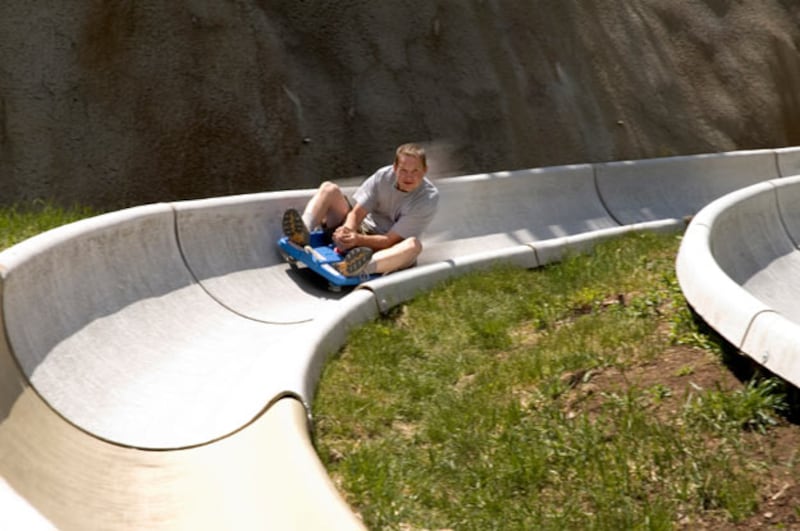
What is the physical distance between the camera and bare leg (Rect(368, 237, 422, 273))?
8055 mm

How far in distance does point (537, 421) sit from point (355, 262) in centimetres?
320

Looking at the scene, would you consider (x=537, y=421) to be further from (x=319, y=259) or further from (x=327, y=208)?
(x=327, y=208)

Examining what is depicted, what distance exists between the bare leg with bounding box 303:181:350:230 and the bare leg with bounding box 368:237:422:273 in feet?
1.72

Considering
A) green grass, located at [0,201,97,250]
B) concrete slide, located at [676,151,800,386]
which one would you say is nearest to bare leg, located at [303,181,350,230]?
green grass, located at [0,201,97,250]

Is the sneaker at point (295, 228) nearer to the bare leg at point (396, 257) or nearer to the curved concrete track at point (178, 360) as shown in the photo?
the curved concrete track at point (178, 360)

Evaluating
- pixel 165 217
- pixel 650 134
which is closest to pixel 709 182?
pixel 650 134

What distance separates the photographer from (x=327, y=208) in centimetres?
854

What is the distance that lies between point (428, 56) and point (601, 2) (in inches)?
150

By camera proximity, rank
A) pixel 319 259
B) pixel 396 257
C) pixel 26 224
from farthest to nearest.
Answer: pixel 396 257, pixel 319 259, pixel 26 224

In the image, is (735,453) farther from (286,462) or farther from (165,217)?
(165,217)

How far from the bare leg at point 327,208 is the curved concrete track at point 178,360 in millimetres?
227

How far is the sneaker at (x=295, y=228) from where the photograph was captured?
26.5ft

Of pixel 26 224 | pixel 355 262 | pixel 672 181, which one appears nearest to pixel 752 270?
pixel 355 262

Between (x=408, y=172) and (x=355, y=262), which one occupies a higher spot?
(x=408, y=172)
